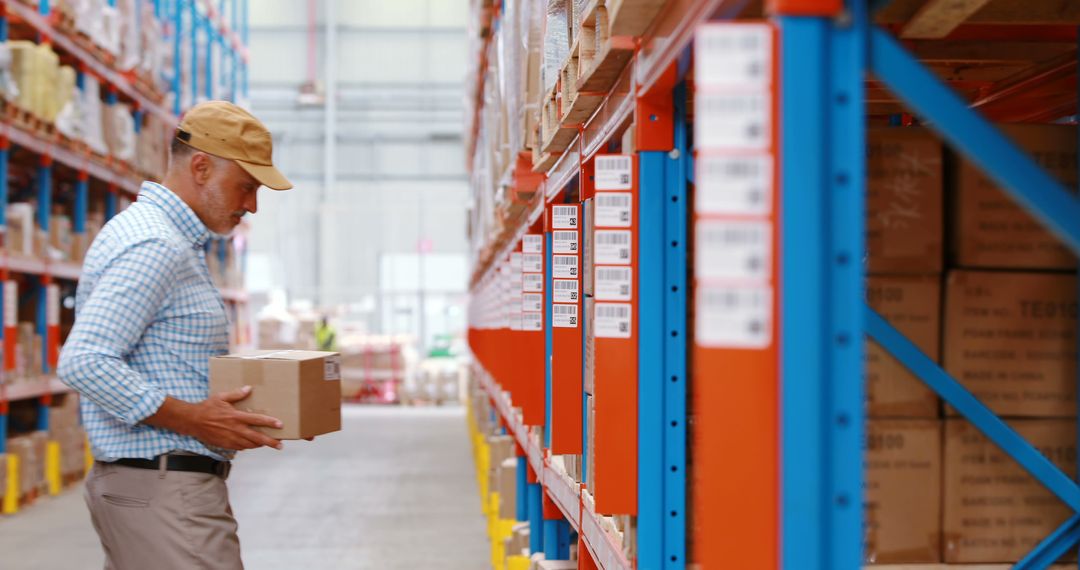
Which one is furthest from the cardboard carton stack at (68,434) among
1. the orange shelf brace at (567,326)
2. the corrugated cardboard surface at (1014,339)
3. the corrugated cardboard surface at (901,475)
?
the corrugated cardboard surface at (1014,339)

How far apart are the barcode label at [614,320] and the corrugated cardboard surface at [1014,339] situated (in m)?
0.69

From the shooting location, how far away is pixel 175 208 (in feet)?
9.92

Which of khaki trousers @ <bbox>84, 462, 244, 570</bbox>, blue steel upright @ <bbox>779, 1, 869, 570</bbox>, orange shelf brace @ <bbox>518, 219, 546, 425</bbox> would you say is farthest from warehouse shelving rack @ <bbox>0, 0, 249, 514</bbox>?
blue steel upright @ <bbox>779, 1, 869, 570</bbox>

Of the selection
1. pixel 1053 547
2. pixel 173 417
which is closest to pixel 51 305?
pixel 173 417

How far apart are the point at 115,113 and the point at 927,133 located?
9.55 metres

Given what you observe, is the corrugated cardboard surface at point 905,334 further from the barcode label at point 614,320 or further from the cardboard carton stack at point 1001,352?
the barcode label at point 614,320

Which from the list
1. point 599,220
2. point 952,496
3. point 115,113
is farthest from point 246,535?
point 952,496

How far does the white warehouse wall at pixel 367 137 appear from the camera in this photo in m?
25.3

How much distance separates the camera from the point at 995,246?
2.03 meters

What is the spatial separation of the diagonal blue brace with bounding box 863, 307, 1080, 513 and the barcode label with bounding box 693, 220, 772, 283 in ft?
1.76

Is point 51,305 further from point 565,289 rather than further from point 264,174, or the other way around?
point 565,289

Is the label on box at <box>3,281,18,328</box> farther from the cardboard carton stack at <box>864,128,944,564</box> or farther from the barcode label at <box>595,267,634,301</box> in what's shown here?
the cardboard carton stack at <box>864,128,944,564</box>

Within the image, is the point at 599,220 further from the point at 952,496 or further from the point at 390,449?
the point at 390,449

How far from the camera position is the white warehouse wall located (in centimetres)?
2527
